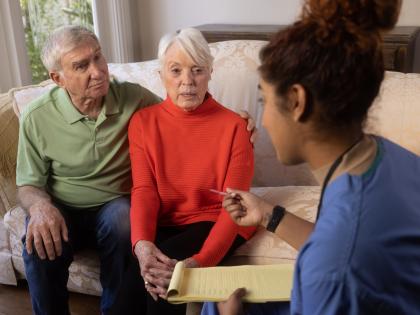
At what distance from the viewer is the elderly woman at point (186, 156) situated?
5.20 feet

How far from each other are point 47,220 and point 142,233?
316 millimetres

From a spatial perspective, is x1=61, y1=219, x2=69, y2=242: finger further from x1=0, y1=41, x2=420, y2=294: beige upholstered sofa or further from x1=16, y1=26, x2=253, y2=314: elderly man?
x1=0, y1=41, x2=420, y2=294: beige upholstered sofa

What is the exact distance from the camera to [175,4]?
3553 millimetres

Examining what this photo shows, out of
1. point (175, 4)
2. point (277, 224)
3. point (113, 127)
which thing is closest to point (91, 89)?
point (113, 127)

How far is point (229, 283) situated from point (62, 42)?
0.97 meters

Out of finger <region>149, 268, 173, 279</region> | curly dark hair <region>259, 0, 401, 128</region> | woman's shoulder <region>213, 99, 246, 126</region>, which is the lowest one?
finger <region>149, 268, 173, 279</region>

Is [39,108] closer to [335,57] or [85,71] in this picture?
[85,71]

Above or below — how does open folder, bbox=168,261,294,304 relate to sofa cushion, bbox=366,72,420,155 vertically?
below

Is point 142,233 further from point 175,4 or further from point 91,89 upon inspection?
point 175,4

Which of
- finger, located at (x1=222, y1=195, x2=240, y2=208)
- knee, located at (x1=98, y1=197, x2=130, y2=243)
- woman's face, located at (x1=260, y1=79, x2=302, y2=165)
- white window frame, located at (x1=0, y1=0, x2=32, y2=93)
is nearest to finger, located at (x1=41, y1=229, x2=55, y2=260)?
knee, located at (x1=98, y1=197, x2=130, y2=243)

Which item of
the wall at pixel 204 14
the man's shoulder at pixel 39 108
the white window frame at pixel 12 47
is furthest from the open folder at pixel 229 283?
the wall at pixel 204 14

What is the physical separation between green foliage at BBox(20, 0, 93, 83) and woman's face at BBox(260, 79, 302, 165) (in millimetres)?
2116

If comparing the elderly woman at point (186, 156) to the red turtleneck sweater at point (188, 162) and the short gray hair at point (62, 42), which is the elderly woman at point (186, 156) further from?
the short gray hair at point (62, 42)

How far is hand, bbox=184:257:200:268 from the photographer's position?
140 centimetres
